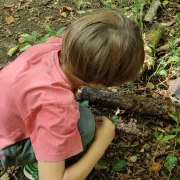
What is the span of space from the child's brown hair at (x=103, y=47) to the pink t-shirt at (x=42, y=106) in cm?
12

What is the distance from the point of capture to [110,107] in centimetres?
248

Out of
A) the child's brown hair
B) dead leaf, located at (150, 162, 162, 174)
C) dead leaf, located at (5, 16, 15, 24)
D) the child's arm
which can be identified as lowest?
dead leaf, located at (150, 162, 162, 174)

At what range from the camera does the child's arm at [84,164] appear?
1.50 metres

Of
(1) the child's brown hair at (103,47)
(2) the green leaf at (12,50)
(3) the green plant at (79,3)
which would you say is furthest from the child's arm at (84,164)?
(3) the green plant at (79,3)

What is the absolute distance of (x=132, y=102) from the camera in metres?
2.38

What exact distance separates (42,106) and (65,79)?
0.20 m

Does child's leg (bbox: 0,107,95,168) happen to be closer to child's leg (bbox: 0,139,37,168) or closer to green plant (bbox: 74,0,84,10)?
child's leg (bbox: 0,139,37,168)

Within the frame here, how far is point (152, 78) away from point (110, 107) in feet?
1.53

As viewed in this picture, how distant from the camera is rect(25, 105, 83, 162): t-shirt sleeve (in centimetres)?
145

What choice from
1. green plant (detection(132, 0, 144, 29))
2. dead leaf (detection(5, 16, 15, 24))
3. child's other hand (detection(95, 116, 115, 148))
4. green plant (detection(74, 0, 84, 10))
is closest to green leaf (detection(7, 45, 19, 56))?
dead leaf (detection(5, 16, 15, 24))

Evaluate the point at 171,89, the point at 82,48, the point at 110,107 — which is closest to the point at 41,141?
the point at 82,48

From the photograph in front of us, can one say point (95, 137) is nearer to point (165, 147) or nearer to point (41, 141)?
point (41, 141)

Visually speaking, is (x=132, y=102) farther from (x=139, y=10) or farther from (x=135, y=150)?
(x=139, y=10)

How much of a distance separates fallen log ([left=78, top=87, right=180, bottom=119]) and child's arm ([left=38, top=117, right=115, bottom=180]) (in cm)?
47
